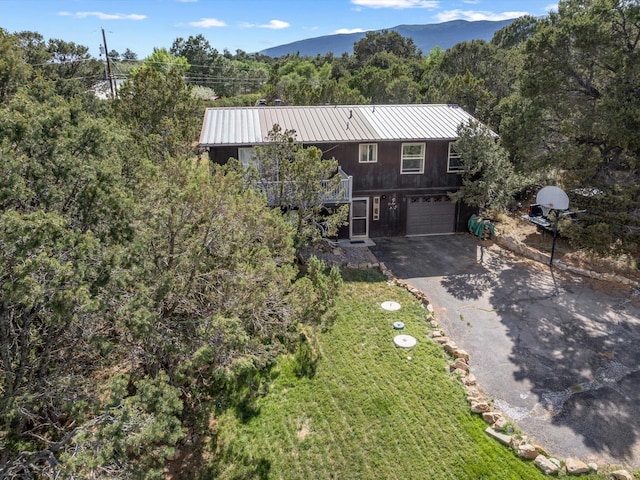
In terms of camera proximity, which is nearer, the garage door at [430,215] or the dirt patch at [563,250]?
the dirt patch at [563,250]

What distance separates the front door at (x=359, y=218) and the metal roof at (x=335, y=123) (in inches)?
112

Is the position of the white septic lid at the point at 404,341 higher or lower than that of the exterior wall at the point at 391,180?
lower

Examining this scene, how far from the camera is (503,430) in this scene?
347 inches

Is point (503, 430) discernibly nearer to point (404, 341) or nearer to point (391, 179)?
point (404, 341)

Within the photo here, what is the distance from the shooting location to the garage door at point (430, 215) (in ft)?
64.2

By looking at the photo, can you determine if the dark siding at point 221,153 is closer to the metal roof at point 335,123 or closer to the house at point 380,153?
the house at point 380,153

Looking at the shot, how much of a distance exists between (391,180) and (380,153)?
131 centimetres

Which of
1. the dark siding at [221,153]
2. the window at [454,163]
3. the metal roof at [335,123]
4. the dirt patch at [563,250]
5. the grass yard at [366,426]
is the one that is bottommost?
the grass yard at [366,426]

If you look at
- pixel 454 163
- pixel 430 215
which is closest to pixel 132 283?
pixel 430 215

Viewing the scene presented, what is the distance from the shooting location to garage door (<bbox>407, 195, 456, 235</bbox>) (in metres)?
19.6

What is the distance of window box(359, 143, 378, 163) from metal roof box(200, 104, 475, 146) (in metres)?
0.47

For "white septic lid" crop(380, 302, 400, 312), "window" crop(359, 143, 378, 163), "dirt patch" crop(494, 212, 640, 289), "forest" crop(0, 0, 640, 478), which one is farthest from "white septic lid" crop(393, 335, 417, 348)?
"window" crop(359, 143, 378, 163)

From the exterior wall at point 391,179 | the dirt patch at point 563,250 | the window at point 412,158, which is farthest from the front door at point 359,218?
the dirt patch at point 563,250

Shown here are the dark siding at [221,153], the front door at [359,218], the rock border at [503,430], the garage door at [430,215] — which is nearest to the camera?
the rock border at [503,430]
